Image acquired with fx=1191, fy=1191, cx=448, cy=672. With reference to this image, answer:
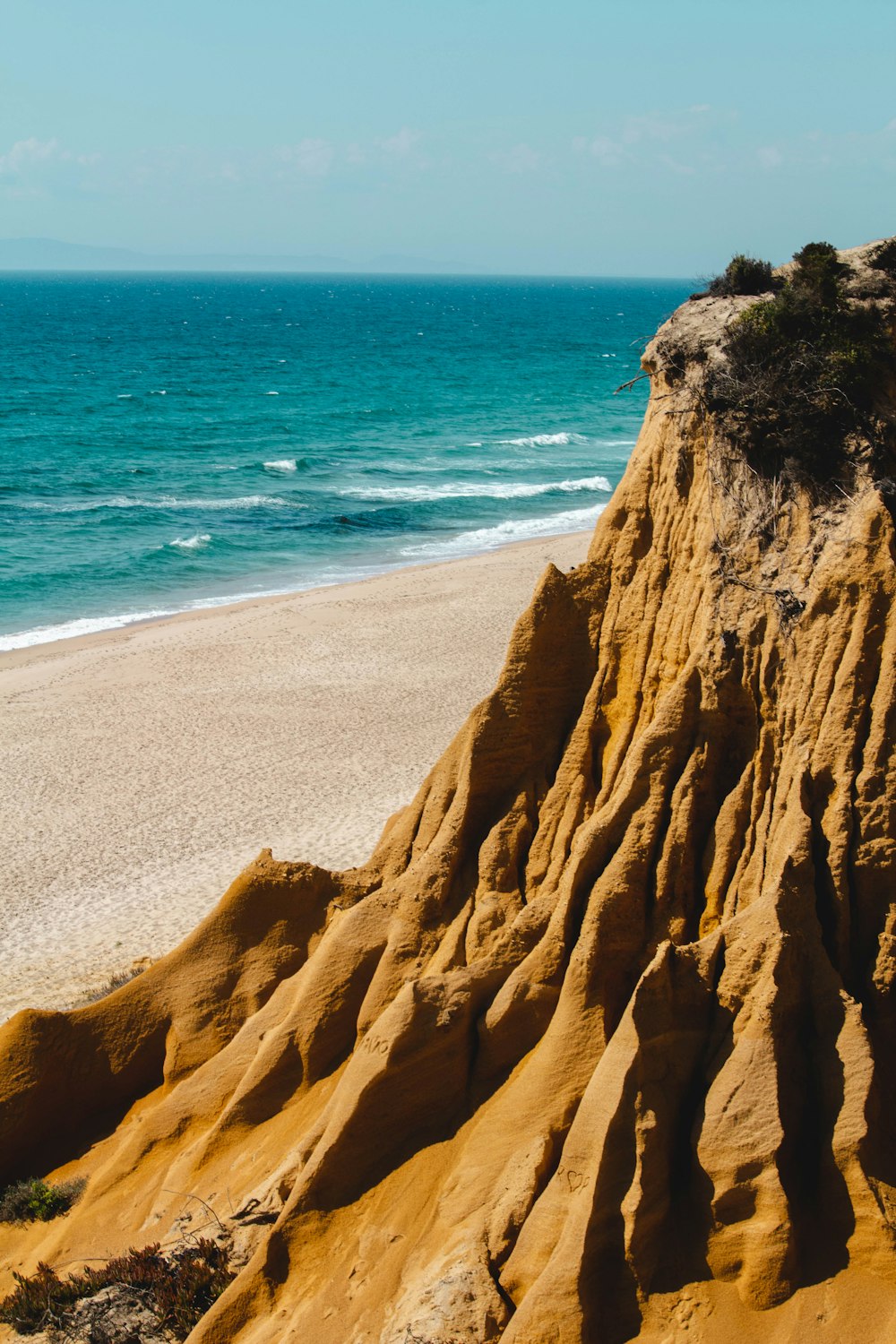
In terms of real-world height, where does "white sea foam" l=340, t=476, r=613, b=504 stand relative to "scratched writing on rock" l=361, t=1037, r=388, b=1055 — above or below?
above

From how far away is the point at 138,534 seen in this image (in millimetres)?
51219

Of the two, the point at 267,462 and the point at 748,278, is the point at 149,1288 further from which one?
the point at 267,462

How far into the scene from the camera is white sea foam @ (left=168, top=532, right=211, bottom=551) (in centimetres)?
4928

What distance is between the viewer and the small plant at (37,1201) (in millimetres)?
10422

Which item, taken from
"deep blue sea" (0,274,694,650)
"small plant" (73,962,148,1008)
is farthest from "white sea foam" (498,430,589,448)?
"small plant" (73,962,148,1008)

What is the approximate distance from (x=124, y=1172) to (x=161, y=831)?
506 inches

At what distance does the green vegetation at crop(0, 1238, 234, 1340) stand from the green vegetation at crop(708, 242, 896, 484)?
7.63 meters

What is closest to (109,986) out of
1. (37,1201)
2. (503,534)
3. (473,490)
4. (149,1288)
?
(37,1201)

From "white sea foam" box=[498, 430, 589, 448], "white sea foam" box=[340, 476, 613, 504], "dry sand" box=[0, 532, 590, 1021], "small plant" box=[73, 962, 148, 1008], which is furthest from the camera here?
"white sea foam" box=[498, 430, 589, 448]

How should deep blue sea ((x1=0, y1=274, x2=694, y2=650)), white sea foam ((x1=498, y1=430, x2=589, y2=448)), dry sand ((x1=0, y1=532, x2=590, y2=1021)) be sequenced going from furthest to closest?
1. white sea foam ((x1=498, y1=430, x2=589, y2=448))
2. deep blue sea ((x1=0, y1=274, x2=694, y2=650))
3. dry sand ((x1=0, y1=532, x2=590, y2=1021))

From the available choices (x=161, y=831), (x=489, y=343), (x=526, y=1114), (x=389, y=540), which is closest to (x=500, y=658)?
(x=161, y=831)

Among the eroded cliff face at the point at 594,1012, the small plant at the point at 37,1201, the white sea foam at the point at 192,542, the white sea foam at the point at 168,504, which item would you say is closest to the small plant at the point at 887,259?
the eroded cliff face at the point at 594,1012

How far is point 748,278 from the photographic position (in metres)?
10.6

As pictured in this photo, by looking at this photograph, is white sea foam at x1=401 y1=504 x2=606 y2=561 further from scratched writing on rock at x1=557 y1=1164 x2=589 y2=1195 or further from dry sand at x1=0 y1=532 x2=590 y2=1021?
scratched writing on rock at x1=557 y1=1164 x2=589 y2=1195
